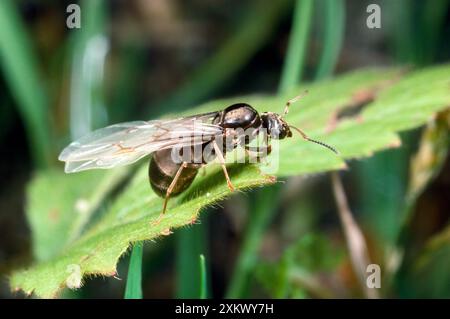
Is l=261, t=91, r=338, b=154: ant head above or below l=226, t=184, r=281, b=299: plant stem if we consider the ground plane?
above

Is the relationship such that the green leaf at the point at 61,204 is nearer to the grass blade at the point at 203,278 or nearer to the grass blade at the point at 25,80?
the grass blade at the point at 25,80

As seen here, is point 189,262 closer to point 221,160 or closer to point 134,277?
point 221,160

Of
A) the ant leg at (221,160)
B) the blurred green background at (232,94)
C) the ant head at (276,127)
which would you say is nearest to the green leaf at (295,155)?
the ant leg at (221,160)

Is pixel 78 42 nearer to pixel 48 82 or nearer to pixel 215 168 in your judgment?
pixel 48 82

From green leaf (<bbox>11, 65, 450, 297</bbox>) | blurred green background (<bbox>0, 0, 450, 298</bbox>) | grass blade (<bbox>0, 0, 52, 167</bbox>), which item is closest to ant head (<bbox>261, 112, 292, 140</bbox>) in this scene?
green leaf (<bbox>11, 65, 450, 297</bbox>)

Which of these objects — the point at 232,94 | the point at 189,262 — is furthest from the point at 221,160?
the point at 232,94

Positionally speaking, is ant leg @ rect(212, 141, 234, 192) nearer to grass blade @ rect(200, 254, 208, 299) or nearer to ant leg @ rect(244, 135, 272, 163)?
ant leg @ rect(244, 135, 272, 163)

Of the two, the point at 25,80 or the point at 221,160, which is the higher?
the point at 25,80
